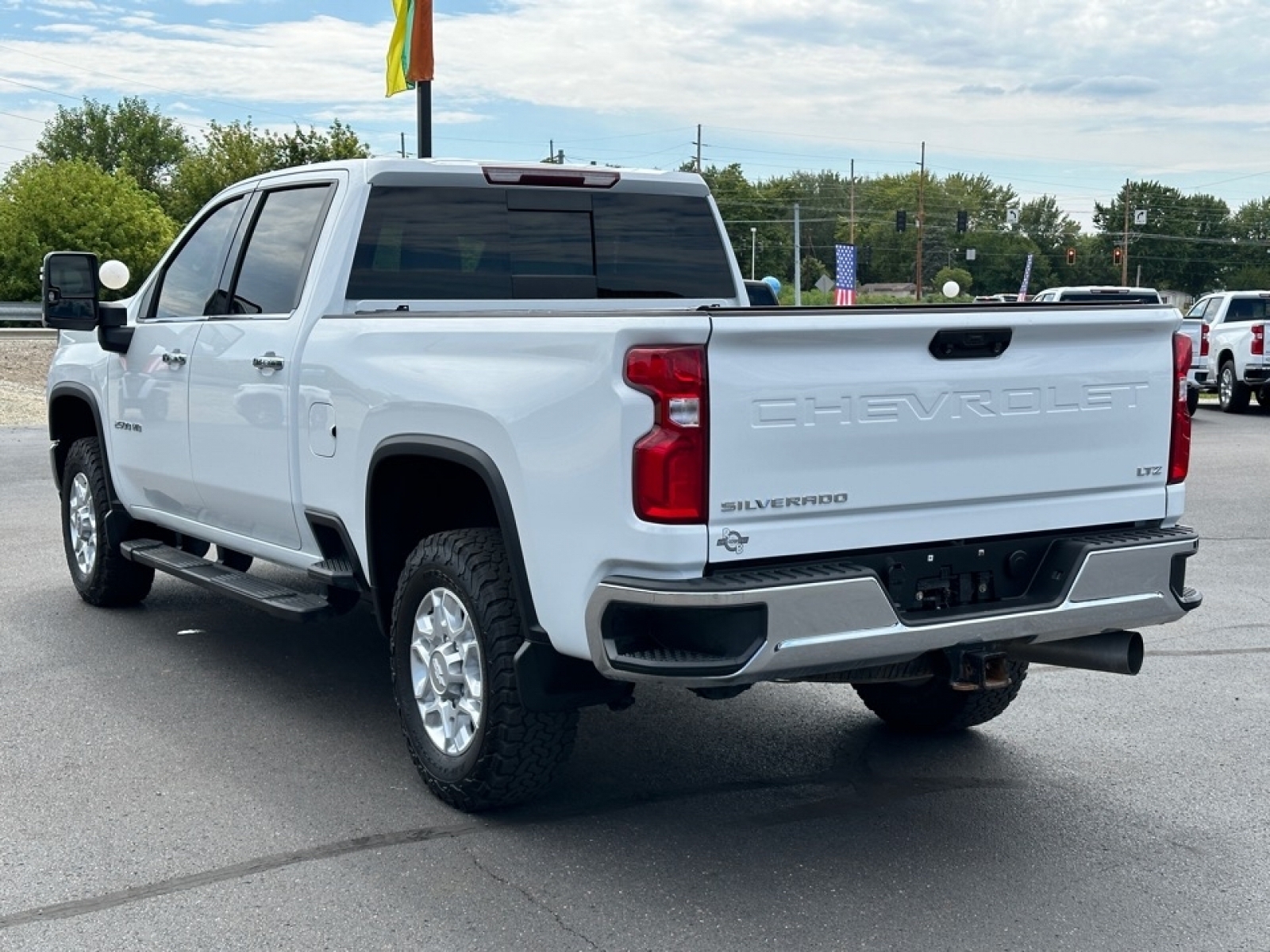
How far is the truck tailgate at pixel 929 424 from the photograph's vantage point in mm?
4031

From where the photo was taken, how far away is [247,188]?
667 cm

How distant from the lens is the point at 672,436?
13.0 feet

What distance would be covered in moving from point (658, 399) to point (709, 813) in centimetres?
160

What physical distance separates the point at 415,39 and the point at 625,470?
12551mm

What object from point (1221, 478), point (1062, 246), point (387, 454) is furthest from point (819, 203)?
point (387, 454)

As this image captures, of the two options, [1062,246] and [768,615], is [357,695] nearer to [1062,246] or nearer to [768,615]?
[768,615]

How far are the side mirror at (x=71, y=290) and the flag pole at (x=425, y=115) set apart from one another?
29.1 ft

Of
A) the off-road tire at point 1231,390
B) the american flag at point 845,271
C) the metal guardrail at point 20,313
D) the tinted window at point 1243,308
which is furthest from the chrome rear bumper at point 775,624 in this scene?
the metal guardrail at point 20,313

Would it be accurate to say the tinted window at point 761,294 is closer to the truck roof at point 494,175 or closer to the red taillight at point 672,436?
the truck roof at point 494,175

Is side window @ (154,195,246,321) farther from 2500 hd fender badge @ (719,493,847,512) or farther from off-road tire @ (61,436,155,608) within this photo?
2500 hd fender badge @ (719,493,847,512)

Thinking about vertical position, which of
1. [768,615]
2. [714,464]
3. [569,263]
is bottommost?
[768,615]

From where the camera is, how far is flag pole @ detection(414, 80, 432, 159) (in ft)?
51.1

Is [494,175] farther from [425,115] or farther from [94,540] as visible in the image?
[425,115]

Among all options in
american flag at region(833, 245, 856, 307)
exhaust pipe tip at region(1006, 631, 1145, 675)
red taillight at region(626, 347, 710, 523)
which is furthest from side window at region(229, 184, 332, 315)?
american flag at region(833, 245, 856, 307)
